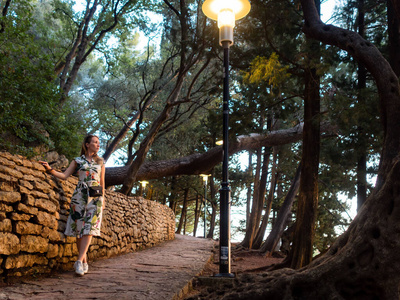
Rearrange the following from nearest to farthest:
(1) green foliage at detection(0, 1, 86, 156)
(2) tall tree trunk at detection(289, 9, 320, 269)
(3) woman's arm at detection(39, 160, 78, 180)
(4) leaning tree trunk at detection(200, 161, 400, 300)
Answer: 1. (4) leaning tree trunk at detection(200, 161, 400, 300)
2. (3) woman's arm at detection(39, 160, 78, 180)
3. (2) tall tree trunk at detection(289, 9, 320, 269)
4. (1) green foliage at detection(0, 1, 86, 156)

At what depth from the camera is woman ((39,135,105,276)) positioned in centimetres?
454

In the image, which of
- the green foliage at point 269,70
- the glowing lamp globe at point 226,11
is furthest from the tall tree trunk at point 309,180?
the glowing lamp globe at point 226,11

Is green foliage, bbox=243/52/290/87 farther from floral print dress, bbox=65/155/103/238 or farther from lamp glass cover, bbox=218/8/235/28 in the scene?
floral print dress, bbox=65/155/103/238

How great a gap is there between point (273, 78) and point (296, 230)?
3146mm

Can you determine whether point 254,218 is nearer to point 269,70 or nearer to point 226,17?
point 269,70

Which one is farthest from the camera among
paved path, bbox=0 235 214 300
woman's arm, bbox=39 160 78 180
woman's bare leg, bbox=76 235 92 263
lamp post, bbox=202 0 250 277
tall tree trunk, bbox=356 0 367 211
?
tall tree trunk, bbox=356 0 367 211

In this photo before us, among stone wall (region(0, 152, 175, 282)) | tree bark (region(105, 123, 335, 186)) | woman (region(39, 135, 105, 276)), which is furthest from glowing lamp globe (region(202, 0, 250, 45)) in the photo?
tree bark (region(105, 123, 335, 186))

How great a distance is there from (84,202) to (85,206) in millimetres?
59

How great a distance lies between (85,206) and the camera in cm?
464

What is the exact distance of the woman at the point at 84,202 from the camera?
4535 mm

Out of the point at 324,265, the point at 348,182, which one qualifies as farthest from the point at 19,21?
the point at 348,182

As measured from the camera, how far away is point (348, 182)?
13742 mm

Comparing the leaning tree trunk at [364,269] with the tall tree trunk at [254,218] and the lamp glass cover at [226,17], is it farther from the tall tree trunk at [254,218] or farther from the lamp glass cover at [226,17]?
the tall tree trunk at [254,218]

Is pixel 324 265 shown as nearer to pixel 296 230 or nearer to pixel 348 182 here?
pixel 296 230
